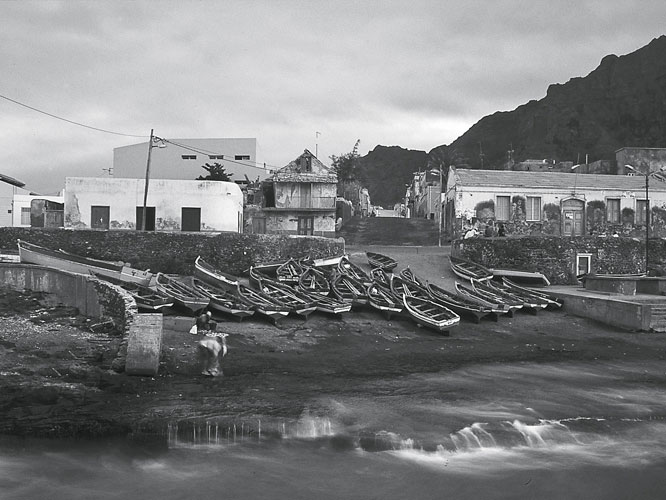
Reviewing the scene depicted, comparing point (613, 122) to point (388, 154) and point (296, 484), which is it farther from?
point (296, 484)

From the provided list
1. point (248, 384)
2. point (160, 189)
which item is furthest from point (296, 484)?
point (160, 189)

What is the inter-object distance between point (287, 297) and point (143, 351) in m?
8.69

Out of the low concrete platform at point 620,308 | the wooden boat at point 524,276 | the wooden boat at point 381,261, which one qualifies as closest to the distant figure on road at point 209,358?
the wooden boat at point 381,261

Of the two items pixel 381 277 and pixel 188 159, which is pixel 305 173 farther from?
pixel 381 277

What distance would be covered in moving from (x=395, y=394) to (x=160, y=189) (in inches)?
1078

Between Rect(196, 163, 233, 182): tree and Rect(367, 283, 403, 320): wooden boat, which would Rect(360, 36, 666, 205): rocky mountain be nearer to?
Rect(196, 163, 233, 182): tree

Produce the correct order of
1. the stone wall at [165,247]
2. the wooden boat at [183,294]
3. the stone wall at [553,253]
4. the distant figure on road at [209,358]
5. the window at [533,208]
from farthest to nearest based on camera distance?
the window at [533,208] < the stone wall at [553,253] < the stone wall at [165,247] < the wooden boat at [183,294] < the distant figure on road at [209,358]

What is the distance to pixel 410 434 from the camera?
35.0 feet

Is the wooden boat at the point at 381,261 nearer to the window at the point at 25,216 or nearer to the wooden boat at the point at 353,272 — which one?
the wooden boat at the point at 353,272

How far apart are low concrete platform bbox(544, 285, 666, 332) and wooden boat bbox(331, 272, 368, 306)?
27.1ft

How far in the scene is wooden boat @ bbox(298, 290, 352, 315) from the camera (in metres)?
20.5

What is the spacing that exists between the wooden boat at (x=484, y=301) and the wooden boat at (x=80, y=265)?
→ 12.1m

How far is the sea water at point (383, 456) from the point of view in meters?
8.72

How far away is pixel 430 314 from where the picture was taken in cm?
2092
